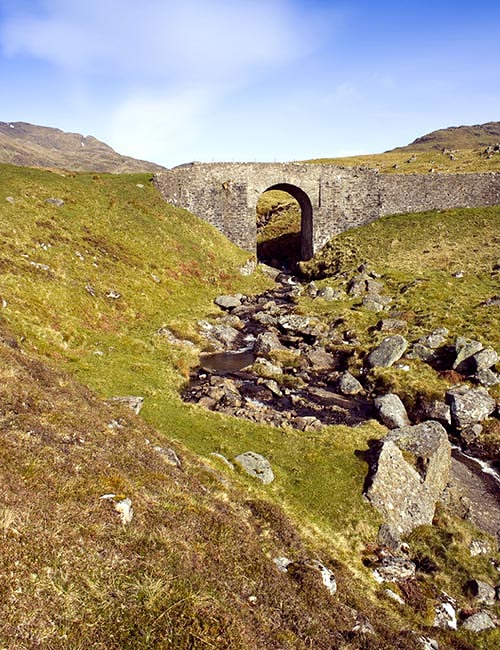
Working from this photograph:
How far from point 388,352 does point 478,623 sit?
2217cm

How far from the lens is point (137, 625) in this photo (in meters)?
7.22

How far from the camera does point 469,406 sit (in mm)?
27391

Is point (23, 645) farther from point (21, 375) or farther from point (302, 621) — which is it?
point (21, 375)

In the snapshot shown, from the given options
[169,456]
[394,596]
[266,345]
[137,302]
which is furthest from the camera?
[137,302]

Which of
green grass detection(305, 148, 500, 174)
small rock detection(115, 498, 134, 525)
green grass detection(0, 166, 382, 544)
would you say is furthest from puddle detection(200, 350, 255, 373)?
green grass detection(305, 148, 500, 174)

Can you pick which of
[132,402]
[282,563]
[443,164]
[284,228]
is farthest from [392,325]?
[443,164]

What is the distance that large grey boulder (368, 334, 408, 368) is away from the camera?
3434 cm

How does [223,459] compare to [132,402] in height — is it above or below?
below

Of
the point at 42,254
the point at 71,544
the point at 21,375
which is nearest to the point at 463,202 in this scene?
the point at 42,254

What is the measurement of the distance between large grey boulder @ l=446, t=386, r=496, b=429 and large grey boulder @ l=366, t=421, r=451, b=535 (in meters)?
5.07

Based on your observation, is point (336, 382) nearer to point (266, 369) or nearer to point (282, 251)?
point (266, 369)

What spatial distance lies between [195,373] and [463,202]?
61.0 meters

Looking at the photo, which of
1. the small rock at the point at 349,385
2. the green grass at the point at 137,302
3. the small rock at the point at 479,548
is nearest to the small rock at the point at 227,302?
the green grass at the point at 137,302

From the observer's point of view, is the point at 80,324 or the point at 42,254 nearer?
the point at 80,324
